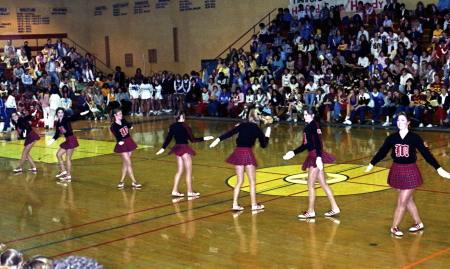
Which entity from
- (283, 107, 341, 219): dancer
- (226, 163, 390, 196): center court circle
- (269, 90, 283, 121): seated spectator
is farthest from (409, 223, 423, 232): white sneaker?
(269, 90, 283, 121): seated spectator

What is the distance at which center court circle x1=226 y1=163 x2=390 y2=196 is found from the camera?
1144 centimetres

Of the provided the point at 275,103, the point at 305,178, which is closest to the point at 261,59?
the point at 275,103

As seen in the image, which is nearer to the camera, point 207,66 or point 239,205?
point 239,205

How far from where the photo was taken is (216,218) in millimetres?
9742

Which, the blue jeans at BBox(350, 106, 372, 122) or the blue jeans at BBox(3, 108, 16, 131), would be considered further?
the blue jeans at BBox(3, 108, 16, 131)

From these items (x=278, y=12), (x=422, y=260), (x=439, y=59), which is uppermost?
(x=278, y=12)

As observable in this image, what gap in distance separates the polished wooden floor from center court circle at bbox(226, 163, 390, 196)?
21 mm

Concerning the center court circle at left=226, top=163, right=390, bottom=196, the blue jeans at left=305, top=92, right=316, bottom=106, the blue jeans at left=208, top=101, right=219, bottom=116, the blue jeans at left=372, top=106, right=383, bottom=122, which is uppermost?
the blue jeans at left=305, top=92, right=316, bottom=106

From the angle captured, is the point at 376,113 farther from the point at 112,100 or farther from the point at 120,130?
the point at 112,100

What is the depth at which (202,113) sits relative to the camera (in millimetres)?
26594

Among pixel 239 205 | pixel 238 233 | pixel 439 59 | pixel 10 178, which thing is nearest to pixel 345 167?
pixel 239 205

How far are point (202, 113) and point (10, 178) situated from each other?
13.3 m

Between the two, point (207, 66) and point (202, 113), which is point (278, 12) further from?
point (202, 113)

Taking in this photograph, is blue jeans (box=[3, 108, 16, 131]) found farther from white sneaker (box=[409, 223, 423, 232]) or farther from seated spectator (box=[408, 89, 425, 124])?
white sneaker (box=[409, 223, 423, 232])
